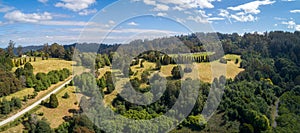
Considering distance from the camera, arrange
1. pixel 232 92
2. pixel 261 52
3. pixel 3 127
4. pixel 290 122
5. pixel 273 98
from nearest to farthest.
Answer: pixel 3 127, pixel 290 122, pixel 232 92, pixel 273 98, pixel 261 52

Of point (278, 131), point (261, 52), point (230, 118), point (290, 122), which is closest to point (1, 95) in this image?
point (230, 118)

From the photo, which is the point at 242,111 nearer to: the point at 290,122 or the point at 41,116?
the point at 290,122

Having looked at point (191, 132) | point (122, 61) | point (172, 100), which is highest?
point (122, 61)

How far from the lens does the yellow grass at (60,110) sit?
29709mm

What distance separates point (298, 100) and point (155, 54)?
28.0 metres

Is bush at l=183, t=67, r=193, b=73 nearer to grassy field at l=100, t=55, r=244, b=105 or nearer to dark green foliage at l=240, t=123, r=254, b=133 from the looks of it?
grassy field at l=100, t=55, r=244, b=105

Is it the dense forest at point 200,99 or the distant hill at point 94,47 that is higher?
the distant hill at point 94,47

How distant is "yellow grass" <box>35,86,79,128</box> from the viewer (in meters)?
29.7

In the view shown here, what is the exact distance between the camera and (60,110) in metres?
32.5

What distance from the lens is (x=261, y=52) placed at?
227 ft

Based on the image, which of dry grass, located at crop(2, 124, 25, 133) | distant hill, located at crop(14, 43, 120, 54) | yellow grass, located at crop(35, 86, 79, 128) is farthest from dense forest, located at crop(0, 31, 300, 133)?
dry grass, located at crop(2, 124, 25, 133)

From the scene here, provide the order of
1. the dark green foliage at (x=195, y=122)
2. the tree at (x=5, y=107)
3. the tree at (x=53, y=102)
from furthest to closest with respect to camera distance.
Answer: the tree at (x=53, y=102) < the dark green foliage at (x=195, y=122) < the tree at (x=5, y=107)

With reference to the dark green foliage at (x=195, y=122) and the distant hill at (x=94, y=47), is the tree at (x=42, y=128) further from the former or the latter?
the dark green foliage at (x=195, y=122)

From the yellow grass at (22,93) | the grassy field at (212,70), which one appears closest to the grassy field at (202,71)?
the grassy field at (212,70)
